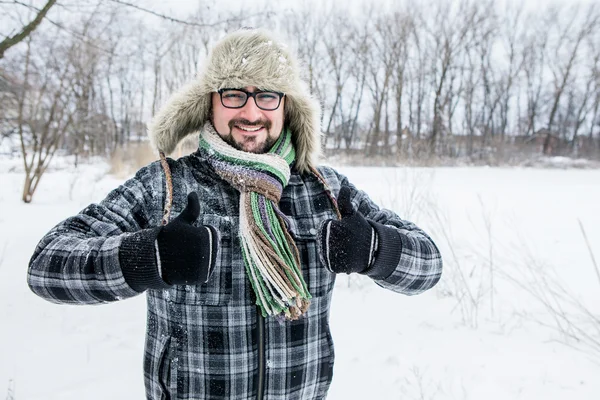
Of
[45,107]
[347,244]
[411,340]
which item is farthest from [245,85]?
[45,107]

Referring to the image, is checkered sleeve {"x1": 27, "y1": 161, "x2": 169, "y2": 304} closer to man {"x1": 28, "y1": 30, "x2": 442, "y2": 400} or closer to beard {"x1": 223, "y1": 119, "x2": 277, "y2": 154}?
man {"x1": 28, "y1": 30, "x2": 442, "y2": 400}

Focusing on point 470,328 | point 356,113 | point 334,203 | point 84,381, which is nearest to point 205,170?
point 334,203

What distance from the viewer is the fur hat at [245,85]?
1.33 meters

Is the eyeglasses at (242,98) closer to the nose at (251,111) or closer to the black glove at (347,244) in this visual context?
the nose at (251,111)

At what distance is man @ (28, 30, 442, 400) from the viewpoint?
915 millimetres

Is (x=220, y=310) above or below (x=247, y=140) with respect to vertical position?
below

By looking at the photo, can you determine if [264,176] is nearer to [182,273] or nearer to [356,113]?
[182,273]

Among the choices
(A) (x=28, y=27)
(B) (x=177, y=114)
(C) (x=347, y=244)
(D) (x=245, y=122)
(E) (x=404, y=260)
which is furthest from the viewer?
(A) (x=28, y=27)

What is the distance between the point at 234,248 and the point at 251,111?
0.45m

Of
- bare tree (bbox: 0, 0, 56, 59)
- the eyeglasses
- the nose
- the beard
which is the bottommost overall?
the beard

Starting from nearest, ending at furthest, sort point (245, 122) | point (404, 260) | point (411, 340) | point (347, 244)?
point (347, 244) → point (404, 260) → point (245, 122) → point (411, 340)

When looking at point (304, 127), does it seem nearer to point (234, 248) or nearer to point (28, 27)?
point (234, 248)

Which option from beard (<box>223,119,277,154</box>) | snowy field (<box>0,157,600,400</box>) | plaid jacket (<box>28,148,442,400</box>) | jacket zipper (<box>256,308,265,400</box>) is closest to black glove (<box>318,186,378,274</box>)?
plaid jacket (<box>28,148,442,400</box>)

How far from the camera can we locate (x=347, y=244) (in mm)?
1014
